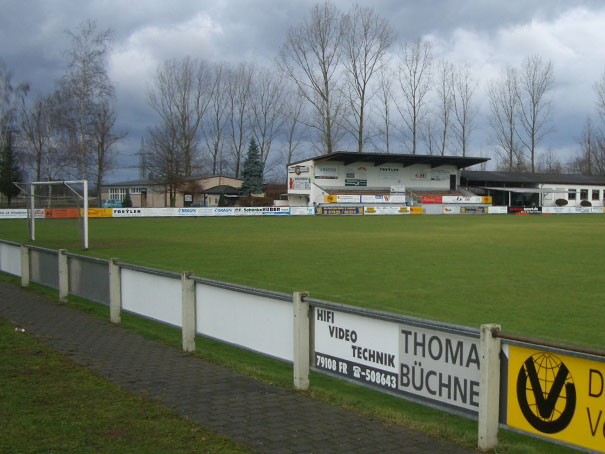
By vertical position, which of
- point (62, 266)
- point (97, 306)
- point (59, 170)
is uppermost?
point (59, 170)

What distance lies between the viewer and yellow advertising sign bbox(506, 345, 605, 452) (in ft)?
12.6

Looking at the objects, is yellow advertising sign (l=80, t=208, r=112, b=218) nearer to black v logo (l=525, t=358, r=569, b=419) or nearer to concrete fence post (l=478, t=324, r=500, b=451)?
concrete fence post (l=478, t=324, r=500, b=451)

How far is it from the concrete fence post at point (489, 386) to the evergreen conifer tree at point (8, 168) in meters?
68.9

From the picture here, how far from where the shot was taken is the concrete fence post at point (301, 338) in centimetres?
609

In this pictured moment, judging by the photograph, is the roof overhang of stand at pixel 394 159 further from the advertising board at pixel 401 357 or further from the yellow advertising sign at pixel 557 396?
the yellow advertising sign at pixel 557 396

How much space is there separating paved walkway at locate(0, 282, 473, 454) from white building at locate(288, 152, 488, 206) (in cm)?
6230

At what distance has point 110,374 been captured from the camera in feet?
22.1

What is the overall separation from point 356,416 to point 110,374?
301cm

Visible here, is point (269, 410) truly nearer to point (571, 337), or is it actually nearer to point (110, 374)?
point (110, 374)

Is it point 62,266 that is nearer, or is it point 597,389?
point 597,389

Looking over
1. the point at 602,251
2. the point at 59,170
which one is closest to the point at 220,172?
the point at 59,170

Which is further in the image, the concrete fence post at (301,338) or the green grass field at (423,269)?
the green grass field at (423,269)

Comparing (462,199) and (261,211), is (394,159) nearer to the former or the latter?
→ (462,199)

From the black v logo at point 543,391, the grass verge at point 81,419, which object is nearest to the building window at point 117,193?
the grass verge at point 81,419
